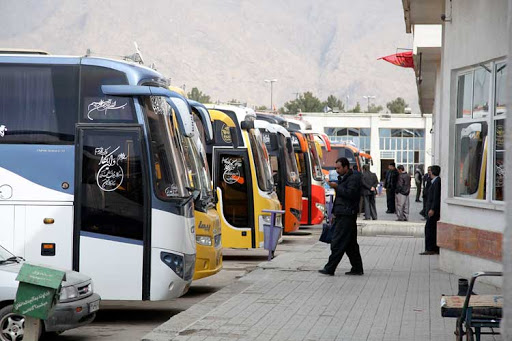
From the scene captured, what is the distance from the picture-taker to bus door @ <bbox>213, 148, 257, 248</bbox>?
66.6ft

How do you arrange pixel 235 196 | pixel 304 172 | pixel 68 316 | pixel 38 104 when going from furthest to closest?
1. pixel 304 172
2. pixel 235 196
3. pixel 38 104
4. pixel 68 316

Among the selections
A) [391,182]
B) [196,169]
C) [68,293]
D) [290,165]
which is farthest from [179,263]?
[391,182]

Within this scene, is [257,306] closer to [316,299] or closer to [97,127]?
[316,299]

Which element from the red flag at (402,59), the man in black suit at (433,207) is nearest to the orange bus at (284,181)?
the man in black suit at (433,207)

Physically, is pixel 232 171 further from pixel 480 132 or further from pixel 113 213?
pixel 113 213

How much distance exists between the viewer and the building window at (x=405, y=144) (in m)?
106

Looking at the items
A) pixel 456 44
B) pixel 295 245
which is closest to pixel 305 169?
pixel 295 245

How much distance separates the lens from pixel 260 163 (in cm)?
2134

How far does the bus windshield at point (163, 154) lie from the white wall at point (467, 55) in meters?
5.04

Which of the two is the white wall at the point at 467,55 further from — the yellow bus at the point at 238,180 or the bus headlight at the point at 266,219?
the yellow bus at the point at 238,180

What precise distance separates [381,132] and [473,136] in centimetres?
8937

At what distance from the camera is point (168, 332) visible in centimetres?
1058

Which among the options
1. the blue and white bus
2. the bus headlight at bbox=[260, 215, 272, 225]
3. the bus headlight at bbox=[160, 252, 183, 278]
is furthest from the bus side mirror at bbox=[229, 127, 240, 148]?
the bus headlight at bbox=[160, 252, 183, 278]

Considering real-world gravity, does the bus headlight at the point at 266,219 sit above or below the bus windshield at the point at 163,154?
below
